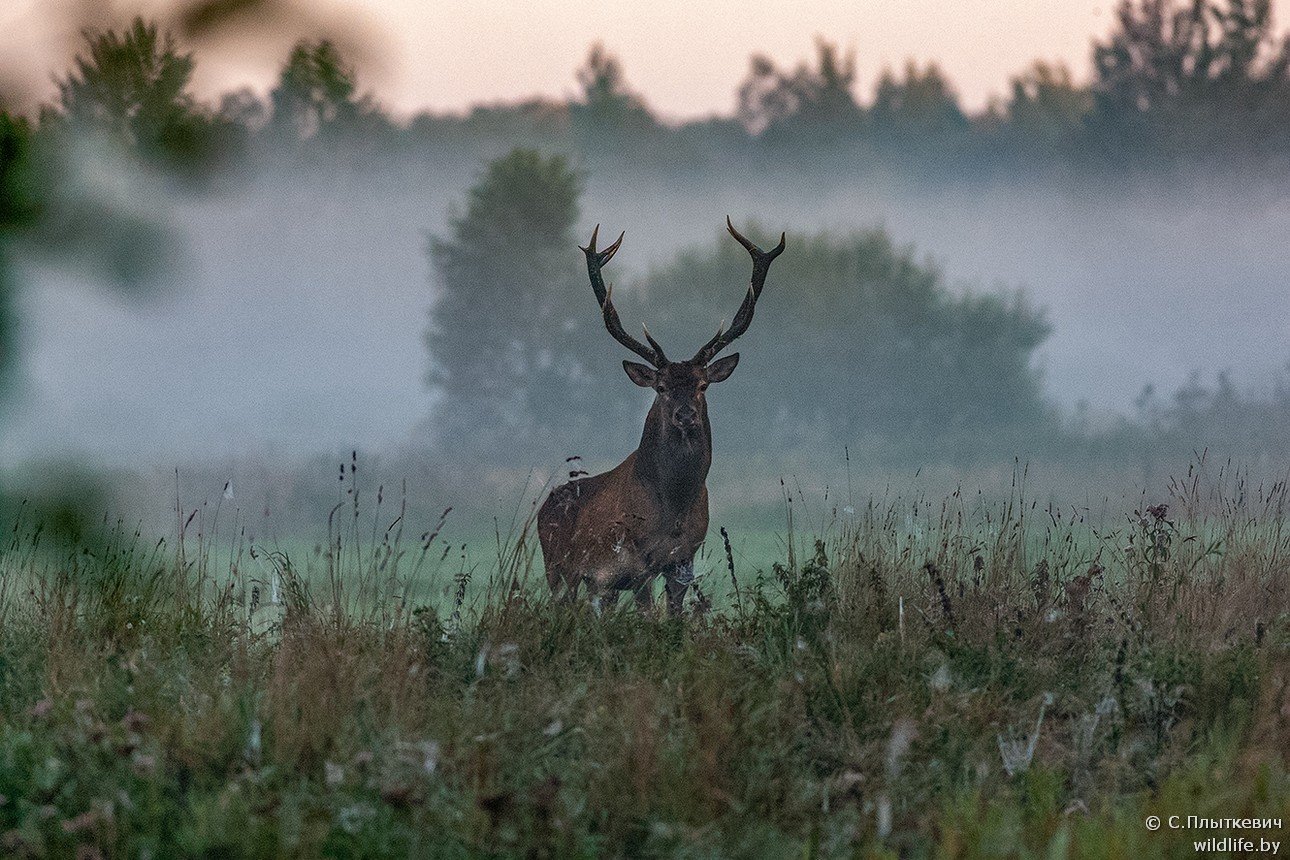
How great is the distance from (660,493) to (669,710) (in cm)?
405

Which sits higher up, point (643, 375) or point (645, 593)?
point (643, 375)

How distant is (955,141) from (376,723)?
6635cm

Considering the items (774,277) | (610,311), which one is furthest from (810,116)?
(610,311)

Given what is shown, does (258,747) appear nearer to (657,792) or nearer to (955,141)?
(657,792)

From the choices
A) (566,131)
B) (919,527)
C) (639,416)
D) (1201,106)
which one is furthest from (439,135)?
(919,527)

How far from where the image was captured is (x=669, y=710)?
6383mm

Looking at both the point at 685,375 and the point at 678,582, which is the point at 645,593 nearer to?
the point at 678,582

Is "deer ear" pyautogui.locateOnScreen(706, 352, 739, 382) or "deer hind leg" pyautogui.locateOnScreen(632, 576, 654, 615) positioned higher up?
"deer ear" pyautogui.locateOnScreen(706, 352, 739, 382)

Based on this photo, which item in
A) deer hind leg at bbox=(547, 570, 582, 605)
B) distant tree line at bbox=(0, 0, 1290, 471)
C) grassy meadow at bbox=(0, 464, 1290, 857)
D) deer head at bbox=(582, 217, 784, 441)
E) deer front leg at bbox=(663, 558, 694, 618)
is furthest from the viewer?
distant tree line at bbox=(0, 0, 1290, 471)

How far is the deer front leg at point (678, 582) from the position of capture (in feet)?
32.3

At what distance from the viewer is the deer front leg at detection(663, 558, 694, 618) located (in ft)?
32.3

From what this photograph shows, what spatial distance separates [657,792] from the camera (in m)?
5.69

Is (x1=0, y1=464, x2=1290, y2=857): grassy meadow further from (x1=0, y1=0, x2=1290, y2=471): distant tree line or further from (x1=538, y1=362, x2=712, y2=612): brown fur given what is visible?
(x1=0, y1=0, x2=1290, y2=471): distant tree line

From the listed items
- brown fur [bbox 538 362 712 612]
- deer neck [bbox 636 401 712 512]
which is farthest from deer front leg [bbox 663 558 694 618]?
deer neck [bbox 636 401 712 512]
